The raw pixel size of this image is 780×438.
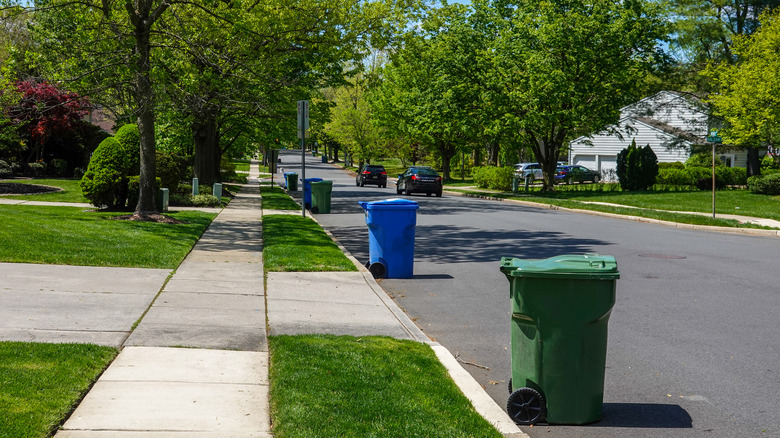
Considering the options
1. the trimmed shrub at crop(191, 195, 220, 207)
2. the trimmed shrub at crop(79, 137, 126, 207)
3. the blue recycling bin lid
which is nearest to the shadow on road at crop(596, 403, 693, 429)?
the blue recycling bin lid

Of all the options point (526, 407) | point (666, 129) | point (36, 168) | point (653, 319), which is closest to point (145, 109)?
point (653, 319)

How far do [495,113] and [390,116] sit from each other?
24770 millimetres

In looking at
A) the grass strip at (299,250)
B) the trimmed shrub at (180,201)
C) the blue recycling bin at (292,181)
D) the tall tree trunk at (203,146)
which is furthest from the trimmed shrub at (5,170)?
the grass strip at (299,250)

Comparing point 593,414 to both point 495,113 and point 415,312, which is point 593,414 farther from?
point 495,113

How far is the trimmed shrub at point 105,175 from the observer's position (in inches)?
763

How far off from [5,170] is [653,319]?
96.5 feet

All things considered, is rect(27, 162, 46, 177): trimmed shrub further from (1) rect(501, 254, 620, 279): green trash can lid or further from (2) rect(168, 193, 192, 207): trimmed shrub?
(1) rect(501, 254, 620, 279): green trash can lid

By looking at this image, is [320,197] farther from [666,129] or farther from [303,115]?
[666,129]

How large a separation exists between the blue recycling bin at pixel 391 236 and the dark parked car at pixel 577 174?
4269 centimetres

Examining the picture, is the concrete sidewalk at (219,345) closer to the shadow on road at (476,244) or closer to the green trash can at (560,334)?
the green trash can at (560,334)

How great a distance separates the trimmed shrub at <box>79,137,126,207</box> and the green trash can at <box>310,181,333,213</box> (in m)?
6.78

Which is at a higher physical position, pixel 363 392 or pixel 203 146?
pixel 203 146

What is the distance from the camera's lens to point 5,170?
31219 mm

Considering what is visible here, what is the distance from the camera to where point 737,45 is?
40531 mm
